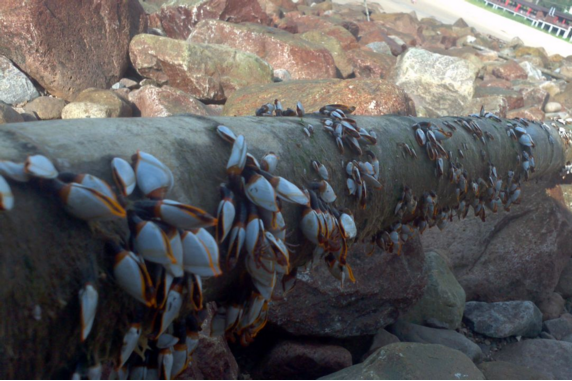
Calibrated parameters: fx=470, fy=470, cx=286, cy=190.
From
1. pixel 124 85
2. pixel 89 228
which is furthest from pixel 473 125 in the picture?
pixel 124 85

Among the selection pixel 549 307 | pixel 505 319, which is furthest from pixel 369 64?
pixel 505 319

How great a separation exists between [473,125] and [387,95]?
7.90 feet

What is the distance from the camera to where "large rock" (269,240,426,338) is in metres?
2.71

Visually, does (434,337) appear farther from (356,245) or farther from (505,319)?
(356,245)

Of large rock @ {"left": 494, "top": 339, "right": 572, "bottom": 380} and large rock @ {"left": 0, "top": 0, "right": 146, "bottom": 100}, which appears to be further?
large rock @ {"left": 0, "top": 0, "right": 146, "bottom": 100}

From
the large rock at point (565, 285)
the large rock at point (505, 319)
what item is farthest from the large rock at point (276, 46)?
the large rock at point (505, 319)

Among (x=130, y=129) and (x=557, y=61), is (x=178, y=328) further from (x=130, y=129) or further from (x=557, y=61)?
(x=557, y=61)

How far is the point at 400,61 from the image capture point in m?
10.6

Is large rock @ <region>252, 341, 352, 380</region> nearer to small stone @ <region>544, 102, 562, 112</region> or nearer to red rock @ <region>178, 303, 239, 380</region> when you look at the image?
red rock @ <region>178, 303, 239, 380</region>

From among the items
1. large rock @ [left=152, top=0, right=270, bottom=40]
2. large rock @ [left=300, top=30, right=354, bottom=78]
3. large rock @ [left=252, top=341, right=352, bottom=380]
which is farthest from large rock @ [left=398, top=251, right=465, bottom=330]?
large rock @ [left=152, top=0, right=270, bottom=40]

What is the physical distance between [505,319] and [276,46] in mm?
7161

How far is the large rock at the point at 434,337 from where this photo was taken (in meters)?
3.16

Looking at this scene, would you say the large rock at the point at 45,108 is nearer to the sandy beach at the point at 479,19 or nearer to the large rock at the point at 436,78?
the large rock at the point at 436,78

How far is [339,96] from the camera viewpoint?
15.9 feet
